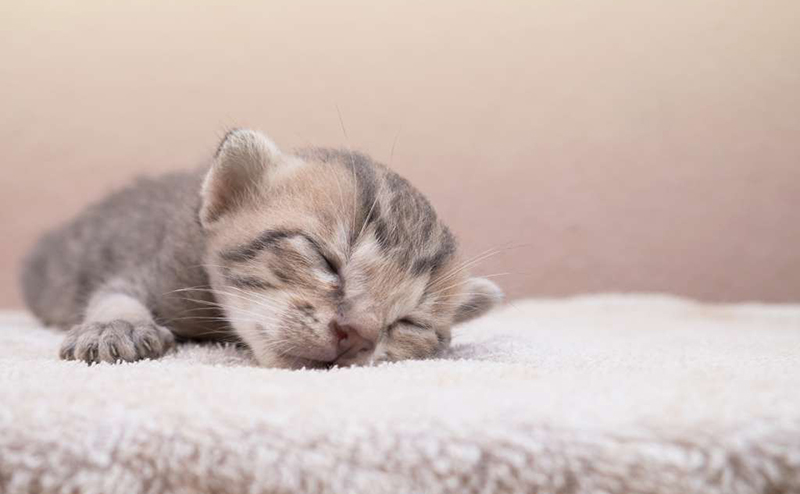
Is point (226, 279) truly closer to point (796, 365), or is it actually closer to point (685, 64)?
point (796, 365)

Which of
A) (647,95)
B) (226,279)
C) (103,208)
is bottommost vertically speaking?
(103,208)

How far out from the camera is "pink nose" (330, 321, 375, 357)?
3.06 feet

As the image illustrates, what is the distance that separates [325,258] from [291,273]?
0.06 meters

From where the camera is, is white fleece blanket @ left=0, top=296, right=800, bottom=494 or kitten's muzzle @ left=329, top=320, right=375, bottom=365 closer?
white fleece blanket @ left=0, top=296, right=800, bottom=494

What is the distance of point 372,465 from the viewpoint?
55cm

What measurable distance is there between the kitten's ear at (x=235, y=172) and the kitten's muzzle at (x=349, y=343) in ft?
1.16

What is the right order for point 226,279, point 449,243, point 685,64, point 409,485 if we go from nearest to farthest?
point 409,485
point 226,279
point 449,243
point 685,64

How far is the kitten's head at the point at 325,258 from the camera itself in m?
0.95

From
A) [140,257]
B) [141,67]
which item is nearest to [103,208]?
[140,257]

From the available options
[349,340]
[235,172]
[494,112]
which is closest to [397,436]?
[349,340]

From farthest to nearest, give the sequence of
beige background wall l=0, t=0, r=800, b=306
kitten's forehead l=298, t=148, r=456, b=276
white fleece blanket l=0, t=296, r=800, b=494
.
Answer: beige background wall l=0, t=0, r=800, b=306, kitten's forehead l=298, t=148, r=456, b=276, white fleece blanket l=0, t=296, r=800, b=494

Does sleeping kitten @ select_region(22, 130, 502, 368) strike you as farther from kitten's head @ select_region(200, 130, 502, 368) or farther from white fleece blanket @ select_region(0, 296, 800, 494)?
white fleece blanket @ select_region(0, 296, 800, 494)

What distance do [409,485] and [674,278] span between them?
7.13 ft

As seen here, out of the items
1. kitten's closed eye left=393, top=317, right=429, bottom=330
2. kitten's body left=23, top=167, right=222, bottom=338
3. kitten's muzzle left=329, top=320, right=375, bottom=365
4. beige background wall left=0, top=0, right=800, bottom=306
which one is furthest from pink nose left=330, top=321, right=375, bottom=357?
beige background wall left=0, top=0, right=800, bottom=306
